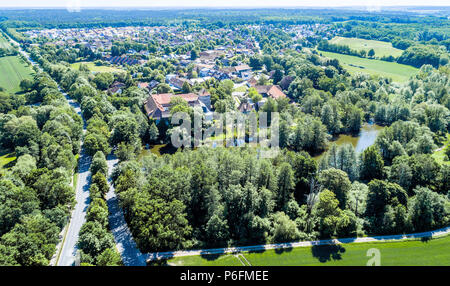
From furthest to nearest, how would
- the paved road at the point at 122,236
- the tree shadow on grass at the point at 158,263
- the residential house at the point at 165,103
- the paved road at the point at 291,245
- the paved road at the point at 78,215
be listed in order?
the residential house at the point at 165,103, the paved road at the point at 291,245, the paved road at the point at 78,215, the paved road at the point at 122,236, the tree shadow on grass at the point at 158,263

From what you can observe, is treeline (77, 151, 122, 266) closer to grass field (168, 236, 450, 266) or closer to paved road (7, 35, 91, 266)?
paved road (7, 35, 91, 266)

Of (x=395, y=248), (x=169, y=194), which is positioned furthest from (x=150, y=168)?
(x=395, y=248)

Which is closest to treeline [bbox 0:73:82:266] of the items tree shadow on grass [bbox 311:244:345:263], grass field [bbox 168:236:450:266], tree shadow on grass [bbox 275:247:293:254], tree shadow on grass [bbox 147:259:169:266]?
tree shadow on grass [bbox 147:259:169:266]

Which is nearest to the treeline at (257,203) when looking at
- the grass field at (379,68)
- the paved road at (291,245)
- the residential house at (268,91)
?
the paved road at (291,245)

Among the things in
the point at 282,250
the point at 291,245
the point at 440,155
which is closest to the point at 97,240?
the point at 282,250

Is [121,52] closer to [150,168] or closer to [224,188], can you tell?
[150,168]

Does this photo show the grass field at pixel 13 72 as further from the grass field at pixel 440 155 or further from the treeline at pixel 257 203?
the grass field at pixel 440 155
